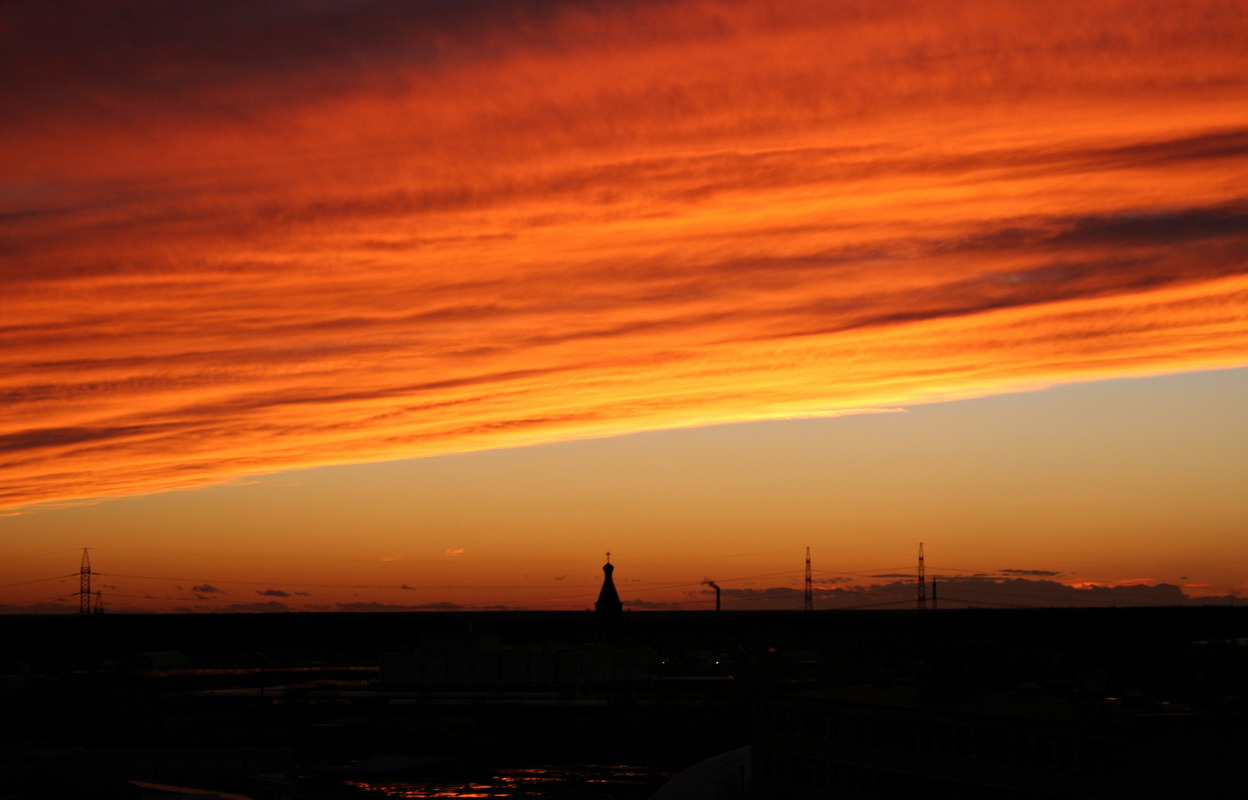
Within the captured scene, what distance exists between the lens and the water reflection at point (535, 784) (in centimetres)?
8612

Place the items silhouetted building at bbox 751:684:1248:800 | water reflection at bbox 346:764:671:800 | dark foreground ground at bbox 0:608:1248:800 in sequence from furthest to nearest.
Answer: water reflection at bbox 346:764:671:800, dark foreground ground at bbox 0:608:1248:800, silhouetted building at bbox 751:684:1248:800

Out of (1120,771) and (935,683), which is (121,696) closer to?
(935,683)

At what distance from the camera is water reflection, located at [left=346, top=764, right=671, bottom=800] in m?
86.1

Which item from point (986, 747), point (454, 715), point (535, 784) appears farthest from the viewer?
point (454, 715)

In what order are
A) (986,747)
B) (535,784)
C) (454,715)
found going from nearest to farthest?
1. (986,747)
2. (535,784)
3. (454,715)

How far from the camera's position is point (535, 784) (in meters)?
90.4

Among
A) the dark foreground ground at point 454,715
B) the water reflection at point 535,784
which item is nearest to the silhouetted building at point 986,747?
the dark foreground ground at point 454,715

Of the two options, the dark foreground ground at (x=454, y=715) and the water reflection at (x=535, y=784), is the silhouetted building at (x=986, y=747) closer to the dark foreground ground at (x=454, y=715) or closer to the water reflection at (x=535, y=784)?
the dark foreground ground at (x=454, y=715)

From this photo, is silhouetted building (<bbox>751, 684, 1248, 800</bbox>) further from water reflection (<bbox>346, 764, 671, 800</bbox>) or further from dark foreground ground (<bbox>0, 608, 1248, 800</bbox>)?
water reflection (<bbox>346, 764, 671, 800</bbox>)

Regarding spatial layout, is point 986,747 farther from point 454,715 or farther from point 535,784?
point 454,715

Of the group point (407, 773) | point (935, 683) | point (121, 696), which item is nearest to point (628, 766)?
point (407, 773)

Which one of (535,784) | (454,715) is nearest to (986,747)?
(535,784)

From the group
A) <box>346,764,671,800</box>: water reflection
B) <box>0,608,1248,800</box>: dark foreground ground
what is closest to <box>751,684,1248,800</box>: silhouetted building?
<box>0,608,1248,800</box>: dark foreground ground

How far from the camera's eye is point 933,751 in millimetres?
57906
